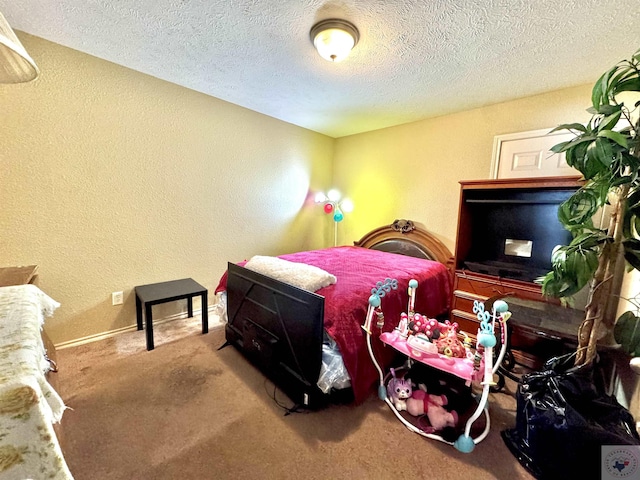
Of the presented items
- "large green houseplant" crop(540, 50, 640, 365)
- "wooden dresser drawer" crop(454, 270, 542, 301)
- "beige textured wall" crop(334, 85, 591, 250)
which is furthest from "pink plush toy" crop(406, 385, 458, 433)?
"beige textured wall" crop(334, 85, 591, 250)

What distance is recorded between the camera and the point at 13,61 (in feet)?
3.09

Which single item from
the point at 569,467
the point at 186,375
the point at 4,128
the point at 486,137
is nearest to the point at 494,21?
the point at 486,137

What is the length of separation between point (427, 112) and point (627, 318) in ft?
8.33

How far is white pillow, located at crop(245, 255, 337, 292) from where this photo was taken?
191cm

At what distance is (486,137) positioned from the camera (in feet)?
9.27

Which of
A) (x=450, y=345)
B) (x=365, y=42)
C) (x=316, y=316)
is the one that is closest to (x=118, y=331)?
(x=316, y=316)

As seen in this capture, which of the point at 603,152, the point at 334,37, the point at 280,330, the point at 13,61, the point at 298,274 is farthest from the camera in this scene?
the point at 298,274

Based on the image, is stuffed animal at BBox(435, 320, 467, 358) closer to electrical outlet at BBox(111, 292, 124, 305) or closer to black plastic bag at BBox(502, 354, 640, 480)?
black plastic bag at BBox(502, 354, 640, 480)

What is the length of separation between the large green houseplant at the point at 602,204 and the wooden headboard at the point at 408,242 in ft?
4.83

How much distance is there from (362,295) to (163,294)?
179 cm

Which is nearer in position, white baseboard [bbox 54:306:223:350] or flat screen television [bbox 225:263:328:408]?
flat screen television [bbox 225:263:328:408]

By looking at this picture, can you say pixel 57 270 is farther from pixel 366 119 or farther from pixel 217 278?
pixel 366 119

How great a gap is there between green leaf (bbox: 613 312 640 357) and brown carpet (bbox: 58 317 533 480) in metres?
0.79

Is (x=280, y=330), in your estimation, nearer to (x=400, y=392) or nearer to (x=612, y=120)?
(x=400, y=392)
